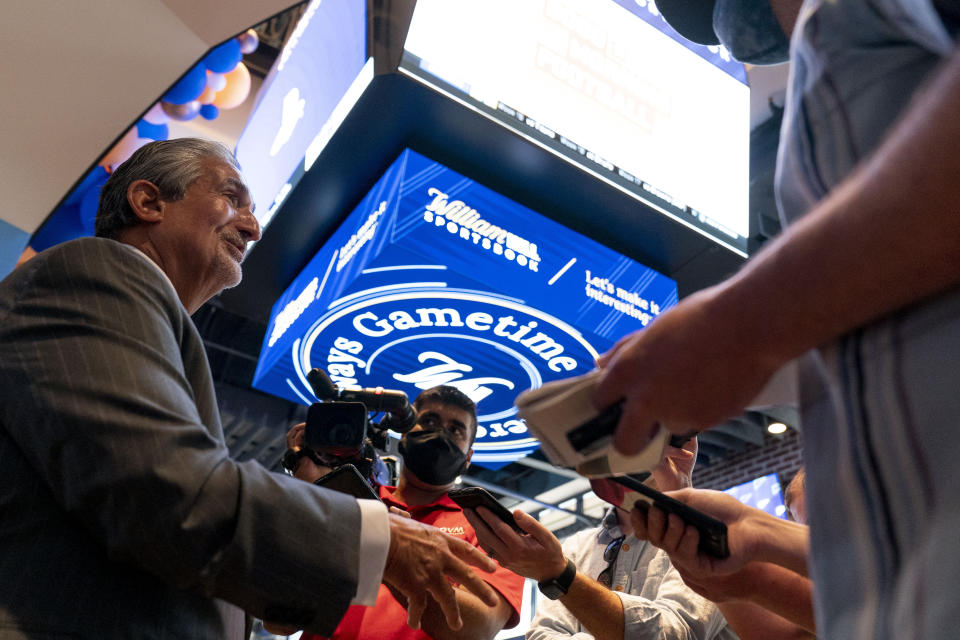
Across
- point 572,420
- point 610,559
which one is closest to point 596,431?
point 572,420

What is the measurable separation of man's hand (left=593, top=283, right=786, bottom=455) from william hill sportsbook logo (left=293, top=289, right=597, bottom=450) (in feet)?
10.0

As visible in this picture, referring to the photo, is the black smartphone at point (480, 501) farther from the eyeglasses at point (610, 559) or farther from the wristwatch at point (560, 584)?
the eyeglasses at point (610, 559)

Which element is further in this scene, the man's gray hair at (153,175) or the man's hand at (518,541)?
the man's hand at (518,541)

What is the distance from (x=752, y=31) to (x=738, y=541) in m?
0.65

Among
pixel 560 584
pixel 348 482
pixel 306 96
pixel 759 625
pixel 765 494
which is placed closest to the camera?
pixel 348 482

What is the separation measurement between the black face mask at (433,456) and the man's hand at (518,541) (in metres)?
0.60

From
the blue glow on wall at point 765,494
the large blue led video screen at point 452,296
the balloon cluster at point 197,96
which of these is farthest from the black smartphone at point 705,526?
the blue glow on wall at point 765,494

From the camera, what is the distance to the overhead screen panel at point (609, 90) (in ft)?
11.0

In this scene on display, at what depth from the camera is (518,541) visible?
1643mm

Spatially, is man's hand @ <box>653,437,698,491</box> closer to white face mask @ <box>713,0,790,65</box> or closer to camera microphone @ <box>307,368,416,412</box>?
camera microphone @ <box>307,368,416,412</box>

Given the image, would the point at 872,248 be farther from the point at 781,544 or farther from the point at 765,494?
the point at 765,494

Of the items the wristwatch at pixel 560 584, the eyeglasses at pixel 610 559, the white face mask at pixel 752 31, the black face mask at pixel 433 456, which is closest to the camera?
the white face mask at pixel 752 31

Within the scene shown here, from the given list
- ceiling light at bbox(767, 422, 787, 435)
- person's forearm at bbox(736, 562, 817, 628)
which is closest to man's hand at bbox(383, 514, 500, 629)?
person's forearm at bbox(736, 562, 817, 628)

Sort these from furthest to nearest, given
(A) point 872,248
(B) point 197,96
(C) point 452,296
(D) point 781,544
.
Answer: (B) point 197,96
(C) point 452,296
(D) point 781,544
(A) point 872,248
